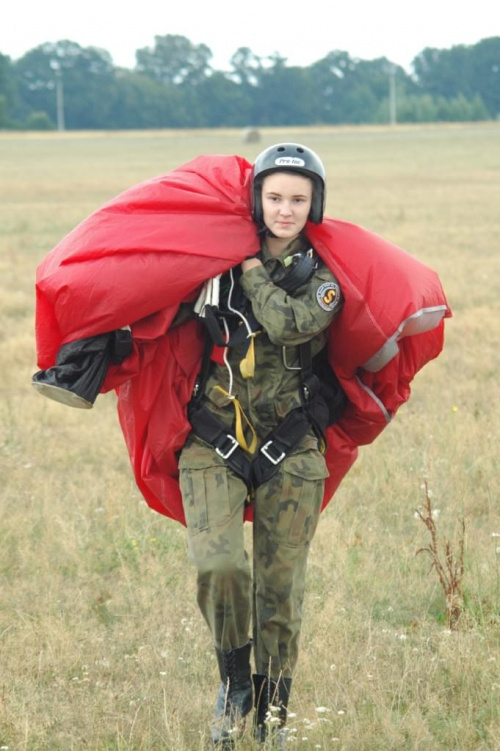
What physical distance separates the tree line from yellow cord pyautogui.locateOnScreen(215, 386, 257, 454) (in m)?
117

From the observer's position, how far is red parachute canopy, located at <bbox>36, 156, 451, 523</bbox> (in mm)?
3729

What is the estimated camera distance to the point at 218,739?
3791 millimetres

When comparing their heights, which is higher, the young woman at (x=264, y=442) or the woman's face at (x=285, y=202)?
the woman's face at (x=285, y=202)

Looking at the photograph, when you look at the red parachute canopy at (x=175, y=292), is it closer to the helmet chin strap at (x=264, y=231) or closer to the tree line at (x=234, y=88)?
the helmet chin strap at (x=264, y=231)

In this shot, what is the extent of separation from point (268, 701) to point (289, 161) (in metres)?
1.79

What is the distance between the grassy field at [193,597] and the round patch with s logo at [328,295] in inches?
52.9

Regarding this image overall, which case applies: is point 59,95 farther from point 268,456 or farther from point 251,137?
point 268,456

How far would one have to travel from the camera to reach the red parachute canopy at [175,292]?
3729mm

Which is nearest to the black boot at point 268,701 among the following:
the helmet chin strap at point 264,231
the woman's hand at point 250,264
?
the woman's hand at point 250,264

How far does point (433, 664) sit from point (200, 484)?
1.29 metres

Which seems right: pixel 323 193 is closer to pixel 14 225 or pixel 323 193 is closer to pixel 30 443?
pixel 30 443

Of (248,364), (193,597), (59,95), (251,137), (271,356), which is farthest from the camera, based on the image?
(59,95)

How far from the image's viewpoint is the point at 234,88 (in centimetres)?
13838

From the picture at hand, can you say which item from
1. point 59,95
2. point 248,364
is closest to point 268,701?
point 248,364
